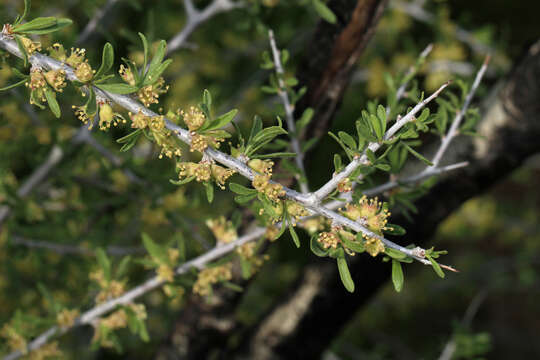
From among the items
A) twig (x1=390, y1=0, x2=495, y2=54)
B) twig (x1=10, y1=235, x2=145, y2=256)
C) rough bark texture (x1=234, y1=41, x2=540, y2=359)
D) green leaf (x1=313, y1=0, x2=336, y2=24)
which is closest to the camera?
green leaf (x1=313, y1=0, x2=336, y2=24)

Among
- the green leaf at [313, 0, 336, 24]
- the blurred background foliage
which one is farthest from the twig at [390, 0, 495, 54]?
the green leaf at [313, 0, 336, 24]

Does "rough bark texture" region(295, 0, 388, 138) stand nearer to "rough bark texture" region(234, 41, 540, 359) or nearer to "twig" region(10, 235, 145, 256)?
"rough bark texture" region(234, 41, 540, 359)

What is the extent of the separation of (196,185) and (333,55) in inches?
97.5

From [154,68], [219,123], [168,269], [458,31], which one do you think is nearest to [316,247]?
[219,123]

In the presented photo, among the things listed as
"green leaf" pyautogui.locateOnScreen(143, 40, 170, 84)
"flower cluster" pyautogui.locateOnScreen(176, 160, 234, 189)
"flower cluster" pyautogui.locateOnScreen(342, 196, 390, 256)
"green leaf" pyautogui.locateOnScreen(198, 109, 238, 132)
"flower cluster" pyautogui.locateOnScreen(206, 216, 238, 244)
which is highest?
"green leaf" pyautogui.locateOnScreen(143, 40, 170, 84)

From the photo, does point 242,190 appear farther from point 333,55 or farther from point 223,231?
point 333,55

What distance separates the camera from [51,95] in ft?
3.70

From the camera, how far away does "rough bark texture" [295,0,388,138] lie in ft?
5.64

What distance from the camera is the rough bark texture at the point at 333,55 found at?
1.72 metres

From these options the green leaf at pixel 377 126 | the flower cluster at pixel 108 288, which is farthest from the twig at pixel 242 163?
the flower cluster at pixel 108 288

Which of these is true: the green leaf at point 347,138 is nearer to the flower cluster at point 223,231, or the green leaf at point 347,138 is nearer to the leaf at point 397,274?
the leaf at point 397,274

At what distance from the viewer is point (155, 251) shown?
1.72 m

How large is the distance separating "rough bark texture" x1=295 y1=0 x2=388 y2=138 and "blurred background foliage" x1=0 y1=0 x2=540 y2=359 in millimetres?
395

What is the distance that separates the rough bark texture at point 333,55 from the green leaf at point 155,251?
74 cm
